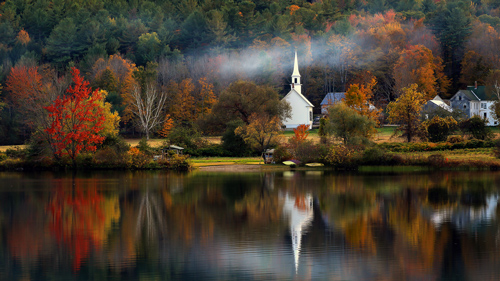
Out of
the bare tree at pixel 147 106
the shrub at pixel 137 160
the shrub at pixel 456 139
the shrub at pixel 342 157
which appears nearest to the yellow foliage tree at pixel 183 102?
the bare tree at pixel 147 106

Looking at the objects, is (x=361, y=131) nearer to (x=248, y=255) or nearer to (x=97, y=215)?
(x=97, y=215)

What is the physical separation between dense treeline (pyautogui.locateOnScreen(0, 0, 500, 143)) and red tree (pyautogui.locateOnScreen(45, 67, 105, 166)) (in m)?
27.3

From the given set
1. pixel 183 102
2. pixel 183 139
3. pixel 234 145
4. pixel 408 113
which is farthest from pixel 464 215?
pixel 183 102

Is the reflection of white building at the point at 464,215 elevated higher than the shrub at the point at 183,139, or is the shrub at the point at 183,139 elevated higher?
the shrub at the point at 183,139

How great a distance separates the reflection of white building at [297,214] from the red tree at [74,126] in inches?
1103

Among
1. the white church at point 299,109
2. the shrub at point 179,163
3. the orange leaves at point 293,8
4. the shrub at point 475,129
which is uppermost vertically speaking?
the orange leaves at point 293,8

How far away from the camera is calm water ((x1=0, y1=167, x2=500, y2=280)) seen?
1778 centimetres

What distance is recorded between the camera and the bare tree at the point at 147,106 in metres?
86.2

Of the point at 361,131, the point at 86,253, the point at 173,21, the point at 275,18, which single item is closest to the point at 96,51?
the point at 173,21

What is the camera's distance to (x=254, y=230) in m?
23.8

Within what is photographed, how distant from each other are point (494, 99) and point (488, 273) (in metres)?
86.4

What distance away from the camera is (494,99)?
317ft

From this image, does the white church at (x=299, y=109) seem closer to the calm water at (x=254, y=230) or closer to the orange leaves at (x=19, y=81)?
the orange leaves at (x=19, y=81)

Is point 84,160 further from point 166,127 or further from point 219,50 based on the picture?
point 219,50
